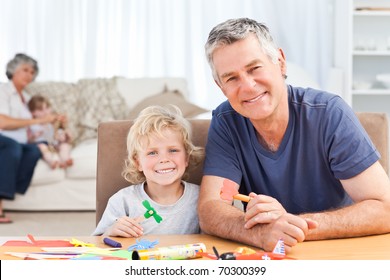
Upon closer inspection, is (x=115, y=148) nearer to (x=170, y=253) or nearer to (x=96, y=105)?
(x=170, y=253)

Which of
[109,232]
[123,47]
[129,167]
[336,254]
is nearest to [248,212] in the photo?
[336,254]

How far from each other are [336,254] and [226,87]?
590 millimetres

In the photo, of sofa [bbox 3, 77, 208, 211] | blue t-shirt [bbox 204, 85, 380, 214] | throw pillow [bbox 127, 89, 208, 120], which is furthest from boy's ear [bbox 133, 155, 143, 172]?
throw pillow [bbox 127, 89, 208, 120]

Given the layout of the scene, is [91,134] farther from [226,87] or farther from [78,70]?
[226,87]

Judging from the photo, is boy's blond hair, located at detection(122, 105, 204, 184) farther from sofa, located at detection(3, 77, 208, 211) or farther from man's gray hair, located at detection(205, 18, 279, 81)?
sofa, located at detection(3, 77, 208, 211)

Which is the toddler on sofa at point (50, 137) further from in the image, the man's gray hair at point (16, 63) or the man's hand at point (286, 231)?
the man's hand at point (286, 231)

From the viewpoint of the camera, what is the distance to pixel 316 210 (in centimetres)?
211

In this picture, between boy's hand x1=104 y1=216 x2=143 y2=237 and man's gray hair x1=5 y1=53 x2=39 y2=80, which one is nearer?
boy's hand x1=104 y1=216 x2=143 y2=237

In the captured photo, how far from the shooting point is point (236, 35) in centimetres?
192

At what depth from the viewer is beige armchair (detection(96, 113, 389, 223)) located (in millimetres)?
2139

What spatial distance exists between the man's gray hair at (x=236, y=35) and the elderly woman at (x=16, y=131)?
3.39 m

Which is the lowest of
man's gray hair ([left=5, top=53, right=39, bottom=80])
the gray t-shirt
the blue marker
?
the gray t-shirt

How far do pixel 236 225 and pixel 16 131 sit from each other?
394cm

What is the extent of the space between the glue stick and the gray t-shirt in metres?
0.55
